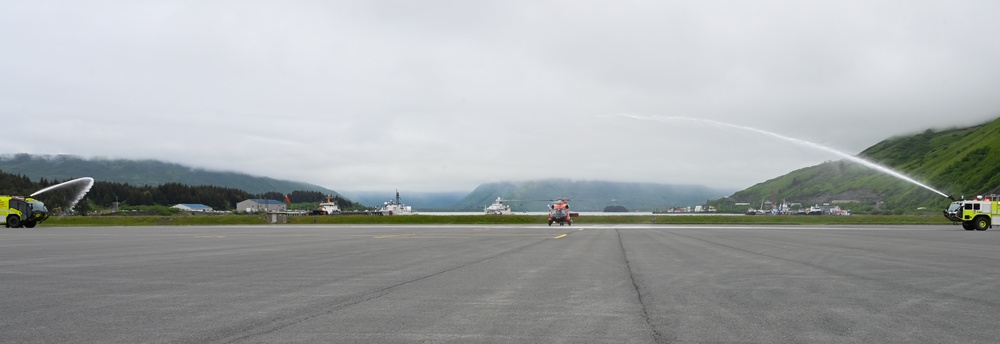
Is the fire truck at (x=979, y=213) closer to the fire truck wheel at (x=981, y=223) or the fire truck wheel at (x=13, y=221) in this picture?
the fire truck wheel at (x=981, y=223)

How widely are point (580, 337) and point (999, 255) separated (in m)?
22.7

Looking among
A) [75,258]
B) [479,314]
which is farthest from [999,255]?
[75,258]

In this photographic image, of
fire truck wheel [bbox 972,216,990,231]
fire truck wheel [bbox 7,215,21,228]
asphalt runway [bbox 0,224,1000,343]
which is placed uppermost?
fire truck wheel [bbox 7,215,21,228]

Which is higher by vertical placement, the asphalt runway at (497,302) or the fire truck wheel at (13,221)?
the fire truck wheel at (13,221)

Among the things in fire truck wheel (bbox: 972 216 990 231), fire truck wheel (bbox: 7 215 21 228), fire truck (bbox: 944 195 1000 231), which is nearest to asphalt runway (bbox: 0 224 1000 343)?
fire truck wheel (bbox: 972 216 990 231)

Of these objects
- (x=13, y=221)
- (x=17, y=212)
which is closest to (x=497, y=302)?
(x=17, y=212)

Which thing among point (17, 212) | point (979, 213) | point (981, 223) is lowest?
point (981, 223)

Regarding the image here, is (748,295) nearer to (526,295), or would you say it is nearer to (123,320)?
(526,295)

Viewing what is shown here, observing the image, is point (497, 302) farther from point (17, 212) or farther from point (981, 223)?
point (17, 212)

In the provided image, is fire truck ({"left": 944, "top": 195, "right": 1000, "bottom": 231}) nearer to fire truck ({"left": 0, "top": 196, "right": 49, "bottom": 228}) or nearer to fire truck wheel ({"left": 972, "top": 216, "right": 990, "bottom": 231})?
fire truck wheel ({"left": 972, "top": 216, "right": 990, "bottom": 231})

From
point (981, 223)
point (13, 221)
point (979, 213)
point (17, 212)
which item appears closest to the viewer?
point (981, 223)

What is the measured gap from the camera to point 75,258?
21641mm

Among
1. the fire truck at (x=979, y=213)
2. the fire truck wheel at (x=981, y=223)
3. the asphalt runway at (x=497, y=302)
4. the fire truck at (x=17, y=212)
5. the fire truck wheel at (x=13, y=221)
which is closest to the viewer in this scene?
the asphalt runway at (x=497, y=302)

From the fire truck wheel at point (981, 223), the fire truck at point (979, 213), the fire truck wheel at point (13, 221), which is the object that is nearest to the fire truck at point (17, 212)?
the fire truck wheel at point (13, 221)
